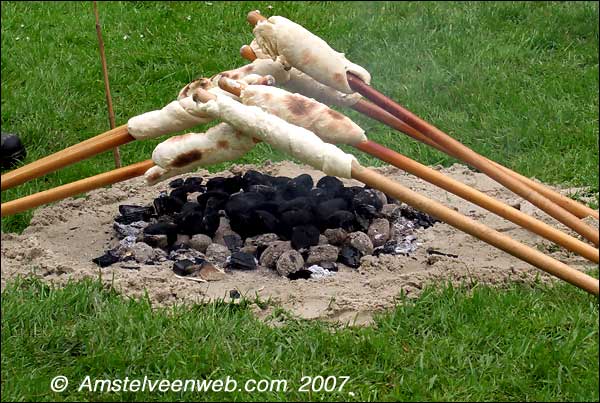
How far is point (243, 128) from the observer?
361 centimetres

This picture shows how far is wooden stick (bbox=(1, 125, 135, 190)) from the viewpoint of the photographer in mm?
3732

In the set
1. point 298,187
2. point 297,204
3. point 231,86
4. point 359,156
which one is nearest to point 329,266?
point 297,204

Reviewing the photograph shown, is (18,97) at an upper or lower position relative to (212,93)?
lower

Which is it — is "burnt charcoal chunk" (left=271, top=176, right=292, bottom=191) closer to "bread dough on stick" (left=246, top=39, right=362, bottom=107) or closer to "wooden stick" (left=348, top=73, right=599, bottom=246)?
"bread dough on stick" (left=246, top=39, right=362, bottom=107)

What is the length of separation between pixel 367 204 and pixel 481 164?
1.07 m

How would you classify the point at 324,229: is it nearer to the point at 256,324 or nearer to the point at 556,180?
the point at 256,324

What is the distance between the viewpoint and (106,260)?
421cm

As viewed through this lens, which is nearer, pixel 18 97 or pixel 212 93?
pixel 212 93

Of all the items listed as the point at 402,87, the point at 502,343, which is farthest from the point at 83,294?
the point at 402,87

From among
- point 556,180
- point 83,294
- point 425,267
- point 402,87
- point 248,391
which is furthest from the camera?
point 402,87

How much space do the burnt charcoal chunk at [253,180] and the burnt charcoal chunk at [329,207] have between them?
17.9 inches

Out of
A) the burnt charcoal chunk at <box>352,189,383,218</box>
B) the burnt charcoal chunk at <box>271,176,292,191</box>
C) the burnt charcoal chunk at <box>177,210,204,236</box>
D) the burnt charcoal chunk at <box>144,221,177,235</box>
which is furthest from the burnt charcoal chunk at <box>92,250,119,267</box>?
the burnt charcoal chunk at <box>352,189,383,218</box>

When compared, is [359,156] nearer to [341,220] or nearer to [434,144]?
[341,220]

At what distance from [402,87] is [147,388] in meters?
3.70
